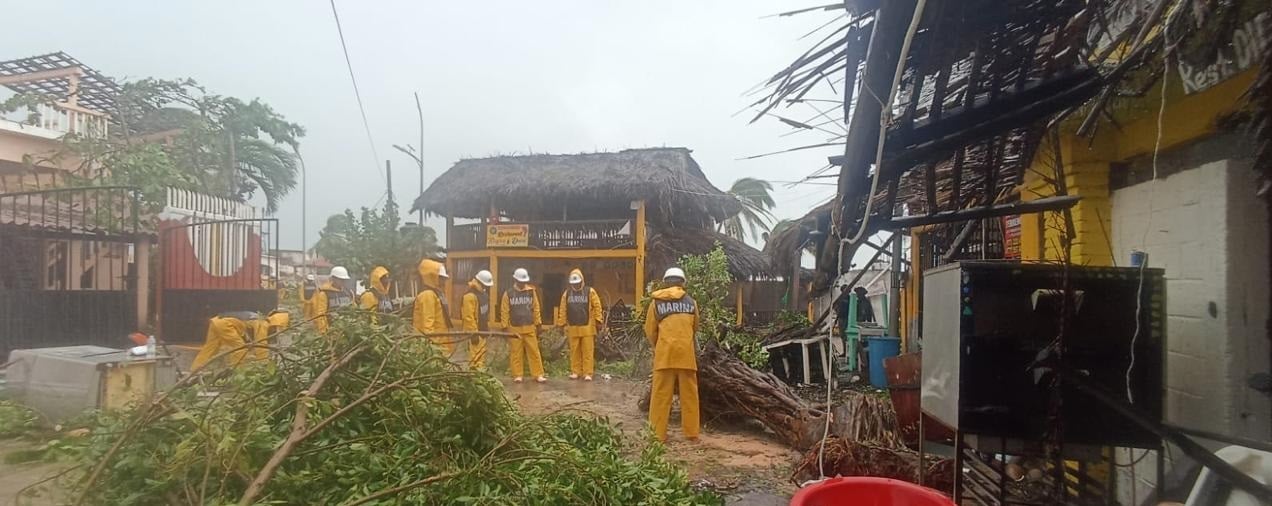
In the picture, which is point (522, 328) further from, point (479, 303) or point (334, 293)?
point (334, 293)

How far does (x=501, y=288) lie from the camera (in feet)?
53.4

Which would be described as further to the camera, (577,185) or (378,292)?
(577,185)

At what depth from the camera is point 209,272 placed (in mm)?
8617

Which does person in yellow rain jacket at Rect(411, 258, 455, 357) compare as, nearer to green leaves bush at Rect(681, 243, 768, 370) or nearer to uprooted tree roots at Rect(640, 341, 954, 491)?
uprooted tree roots at Rect(640, 341, 954, 491)

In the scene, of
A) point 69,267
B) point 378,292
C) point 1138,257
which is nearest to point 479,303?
point 378,292

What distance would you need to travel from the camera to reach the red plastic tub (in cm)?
200

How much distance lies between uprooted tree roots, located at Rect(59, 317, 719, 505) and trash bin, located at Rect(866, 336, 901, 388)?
5.61m

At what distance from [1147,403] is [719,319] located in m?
6.99

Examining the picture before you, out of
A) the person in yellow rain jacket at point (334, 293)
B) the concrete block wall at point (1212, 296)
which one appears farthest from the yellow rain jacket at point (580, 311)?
the concrete block wall at point (1212, 296)

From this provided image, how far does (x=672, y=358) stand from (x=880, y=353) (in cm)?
411

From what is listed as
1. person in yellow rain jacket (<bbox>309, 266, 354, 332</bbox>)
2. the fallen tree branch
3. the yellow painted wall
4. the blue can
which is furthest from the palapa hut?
the fallen tree branch

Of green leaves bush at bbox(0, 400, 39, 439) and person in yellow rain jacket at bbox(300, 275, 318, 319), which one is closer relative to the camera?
green leaves bush at bbox(0, 400, 39, 439)

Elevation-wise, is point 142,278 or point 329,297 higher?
point 142,278

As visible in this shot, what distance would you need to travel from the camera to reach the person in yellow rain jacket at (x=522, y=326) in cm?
968
